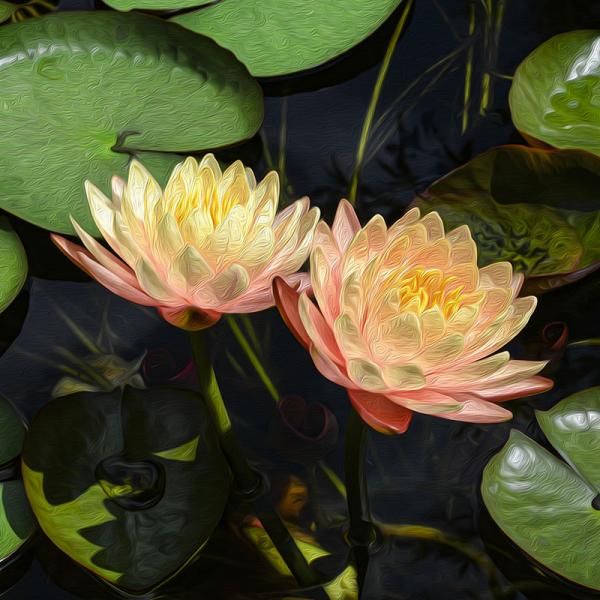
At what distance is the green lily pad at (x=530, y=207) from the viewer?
110cm

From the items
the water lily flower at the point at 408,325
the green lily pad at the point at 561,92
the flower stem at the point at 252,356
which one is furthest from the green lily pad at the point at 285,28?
the water lily flower at the point at 408,325

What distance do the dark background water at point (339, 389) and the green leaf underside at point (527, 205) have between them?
0.06 metres

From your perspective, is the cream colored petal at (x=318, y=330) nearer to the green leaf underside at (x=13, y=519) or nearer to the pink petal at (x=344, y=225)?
the pink petal at (x=344, y=225)

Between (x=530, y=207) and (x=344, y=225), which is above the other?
(x=344, y=225)

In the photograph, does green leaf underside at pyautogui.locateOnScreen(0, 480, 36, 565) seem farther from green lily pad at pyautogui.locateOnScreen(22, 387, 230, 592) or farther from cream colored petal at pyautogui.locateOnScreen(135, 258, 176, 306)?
cream colored petal at pyautogui.locateOnScreen(135, 258, 176, 306)

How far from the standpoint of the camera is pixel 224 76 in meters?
1.23

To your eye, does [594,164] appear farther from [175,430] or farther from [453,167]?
[175,430]

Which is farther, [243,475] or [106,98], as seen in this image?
[106,98]

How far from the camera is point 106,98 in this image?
1.20 meters

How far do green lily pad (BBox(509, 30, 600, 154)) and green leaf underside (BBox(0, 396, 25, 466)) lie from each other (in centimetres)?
79

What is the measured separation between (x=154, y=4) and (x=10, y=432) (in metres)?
0.72

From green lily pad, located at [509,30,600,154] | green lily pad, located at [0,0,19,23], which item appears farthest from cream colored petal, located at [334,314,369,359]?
green lily pad, located at [0,0,19,23]

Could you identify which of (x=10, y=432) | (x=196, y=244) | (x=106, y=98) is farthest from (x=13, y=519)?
(x=106, y=98)

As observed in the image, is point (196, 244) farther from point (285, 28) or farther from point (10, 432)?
point (285, 28)
